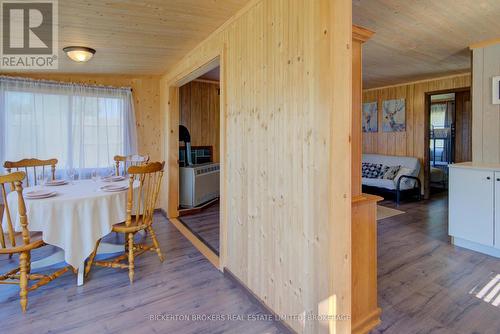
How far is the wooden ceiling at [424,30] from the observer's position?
2.48 m

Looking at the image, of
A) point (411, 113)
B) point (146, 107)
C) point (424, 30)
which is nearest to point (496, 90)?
point (424, 30)

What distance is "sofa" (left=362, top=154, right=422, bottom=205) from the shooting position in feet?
17.9

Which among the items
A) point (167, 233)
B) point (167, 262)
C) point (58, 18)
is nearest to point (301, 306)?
point (167, 262)

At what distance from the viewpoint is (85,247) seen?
2424 millimetres

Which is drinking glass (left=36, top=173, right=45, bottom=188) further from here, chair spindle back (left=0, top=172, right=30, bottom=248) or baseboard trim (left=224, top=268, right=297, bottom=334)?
baseboard trim (left=224, top=268, right=297, bottom=334)

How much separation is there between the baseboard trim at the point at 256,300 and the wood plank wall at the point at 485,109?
3275 mm

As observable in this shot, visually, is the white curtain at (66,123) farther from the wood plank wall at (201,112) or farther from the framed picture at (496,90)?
the framed picture at (496,90)

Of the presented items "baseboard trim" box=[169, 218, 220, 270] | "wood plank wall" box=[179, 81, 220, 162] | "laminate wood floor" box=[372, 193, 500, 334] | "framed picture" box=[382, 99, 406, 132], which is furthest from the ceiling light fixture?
"framed picture" box=[382, 99, 406, 132]

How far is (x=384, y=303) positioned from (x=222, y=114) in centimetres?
207

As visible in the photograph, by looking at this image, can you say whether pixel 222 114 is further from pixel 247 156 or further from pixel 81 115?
pixel 81 115

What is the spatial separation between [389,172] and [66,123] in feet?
19.1

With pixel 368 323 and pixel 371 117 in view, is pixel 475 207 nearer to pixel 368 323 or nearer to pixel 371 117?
pixel 368 323

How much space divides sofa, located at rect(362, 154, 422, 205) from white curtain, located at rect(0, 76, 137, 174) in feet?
15.3

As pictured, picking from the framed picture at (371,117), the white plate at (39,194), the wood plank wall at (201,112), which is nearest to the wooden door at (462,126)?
the framed picture at (371,117)
